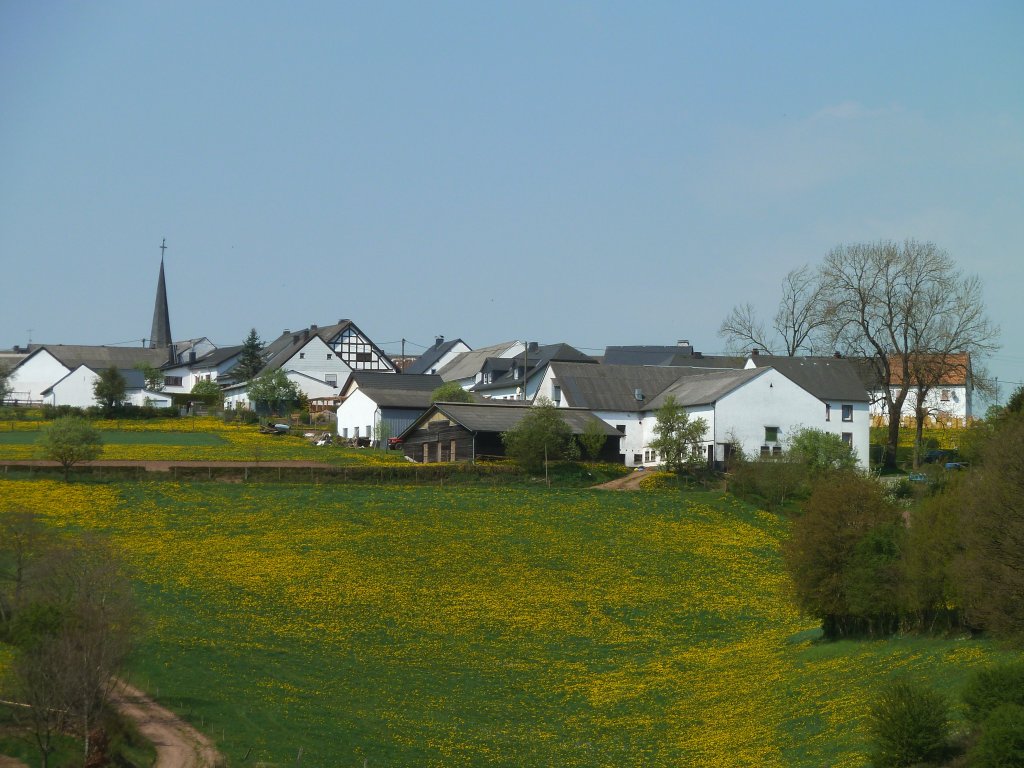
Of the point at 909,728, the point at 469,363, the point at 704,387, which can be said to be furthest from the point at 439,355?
the point at 909,728

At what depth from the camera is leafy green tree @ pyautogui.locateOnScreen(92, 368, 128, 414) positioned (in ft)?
290

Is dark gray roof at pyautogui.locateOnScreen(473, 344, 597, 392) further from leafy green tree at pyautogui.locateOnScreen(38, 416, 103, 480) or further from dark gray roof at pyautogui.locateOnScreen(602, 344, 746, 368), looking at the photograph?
leafy green tree at pyautogui.locateOnScreen(38, 416, 103, 480)

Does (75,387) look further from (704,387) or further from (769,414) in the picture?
(769,414)

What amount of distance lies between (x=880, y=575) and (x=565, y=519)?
68.9ft

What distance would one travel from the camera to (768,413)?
7144 centimetres

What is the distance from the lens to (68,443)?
54.4 meters

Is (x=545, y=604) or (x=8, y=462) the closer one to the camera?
(x=545, y=604)

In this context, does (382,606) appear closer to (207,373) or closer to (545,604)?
(545,604)

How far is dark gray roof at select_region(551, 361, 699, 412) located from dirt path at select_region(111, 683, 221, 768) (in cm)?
4867

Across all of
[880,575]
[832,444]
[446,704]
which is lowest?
[446,704]

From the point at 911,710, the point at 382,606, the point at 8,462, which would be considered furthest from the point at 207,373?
the point at 911,710

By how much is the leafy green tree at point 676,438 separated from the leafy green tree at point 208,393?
2118 inches

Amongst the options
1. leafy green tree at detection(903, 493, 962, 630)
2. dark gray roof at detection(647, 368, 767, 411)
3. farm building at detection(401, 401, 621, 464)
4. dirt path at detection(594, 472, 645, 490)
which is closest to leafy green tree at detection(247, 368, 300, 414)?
farm building at detection(401, 401, 621, 464)

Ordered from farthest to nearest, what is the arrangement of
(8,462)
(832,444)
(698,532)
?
1. (832,444)
2. (8,462)
3. (698,532)
